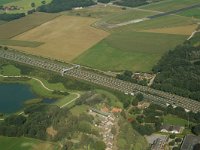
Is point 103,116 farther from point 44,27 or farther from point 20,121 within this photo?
point 44,27

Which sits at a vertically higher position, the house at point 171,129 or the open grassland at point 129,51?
the open grassland at point 129,51

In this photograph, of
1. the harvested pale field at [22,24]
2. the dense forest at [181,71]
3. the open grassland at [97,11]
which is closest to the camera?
the dense forest at [181,71]

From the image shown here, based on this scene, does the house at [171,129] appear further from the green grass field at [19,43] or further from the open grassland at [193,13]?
the open grassland at [193,13]

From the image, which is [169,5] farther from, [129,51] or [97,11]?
[129,51]

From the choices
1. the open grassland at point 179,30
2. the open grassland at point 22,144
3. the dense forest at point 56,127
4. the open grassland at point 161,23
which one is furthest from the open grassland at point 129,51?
the open grassland at point 22,144

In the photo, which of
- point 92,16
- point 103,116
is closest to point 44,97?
point 103,116

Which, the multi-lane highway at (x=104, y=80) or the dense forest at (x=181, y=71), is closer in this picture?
the multi-lane highway at (x=104, y=80)
